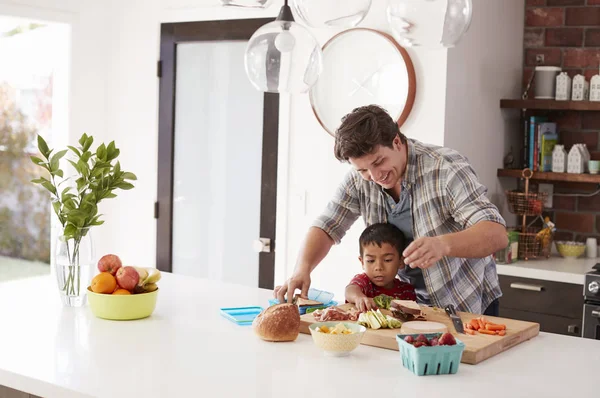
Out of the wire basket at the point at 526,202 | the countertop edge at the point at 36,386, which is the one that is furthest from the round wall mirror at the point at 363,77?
the countertop edge at the point at 36,386

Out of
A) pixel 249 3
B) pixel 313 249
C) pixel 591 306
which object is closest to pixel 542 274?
pixel 591 306

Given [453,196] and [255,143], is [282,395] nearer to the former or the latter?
[453,196]

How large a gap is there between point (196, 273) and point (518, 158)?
2.02 meters

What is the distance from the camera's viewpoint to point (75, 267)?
109 inches

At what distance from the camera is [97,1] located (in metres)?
4.87

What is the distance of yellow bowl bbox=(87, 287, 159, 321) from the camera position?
260 cm

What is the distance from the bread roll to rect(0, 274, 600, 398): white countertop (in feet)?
0.10

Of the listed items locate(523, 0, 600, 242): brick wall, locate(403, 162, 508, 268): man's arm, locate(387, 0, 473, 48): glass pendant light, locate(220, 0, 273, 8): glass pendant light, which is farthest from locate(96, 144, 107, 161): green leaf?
locate(523, 0, 600, 242): brick wall

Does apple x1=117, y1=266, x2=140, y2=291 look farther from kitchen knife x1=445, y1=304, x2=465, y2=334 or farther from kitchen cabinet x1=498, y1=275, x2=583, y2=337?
kitchen cabinet x1=498, y1=275, x2=583, y2=337

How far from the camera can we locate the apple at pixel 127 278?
265 centimetres

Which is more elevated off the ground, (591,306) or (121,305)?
(121,305)

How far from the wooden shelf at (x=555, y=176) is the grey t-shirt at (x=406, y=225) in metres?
1.62

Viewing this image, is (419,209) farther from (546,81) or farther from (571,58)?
(571,58)

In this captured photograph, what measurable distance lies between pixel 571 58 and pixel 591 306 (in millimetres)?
1507
